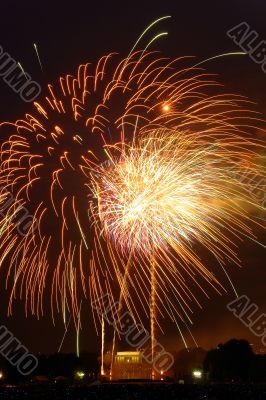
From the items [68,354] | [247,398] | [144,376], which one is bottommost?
[247,398]

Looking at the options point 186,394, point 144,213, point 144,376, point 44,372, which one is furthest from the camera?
point 44,372

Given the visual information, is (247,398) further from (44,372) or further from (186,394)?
(44,372)

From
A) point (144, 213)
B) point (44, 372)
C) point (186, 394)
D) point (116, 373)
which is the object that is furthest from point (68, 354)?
point (144, 213)

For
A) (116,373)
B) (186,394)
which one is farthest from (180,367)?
(186,394)

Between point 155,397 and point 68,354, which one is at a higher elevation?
point 68,354

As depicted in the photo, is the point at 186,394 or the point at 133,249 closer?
the point at 133,249

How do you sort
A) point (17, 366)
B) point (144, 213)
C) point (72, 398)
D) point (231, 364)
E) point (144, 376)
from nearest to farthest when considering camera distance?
point (144, 213)
point (72, 398)
point (144, 376)
point (231, 364)
point (17, 366)
